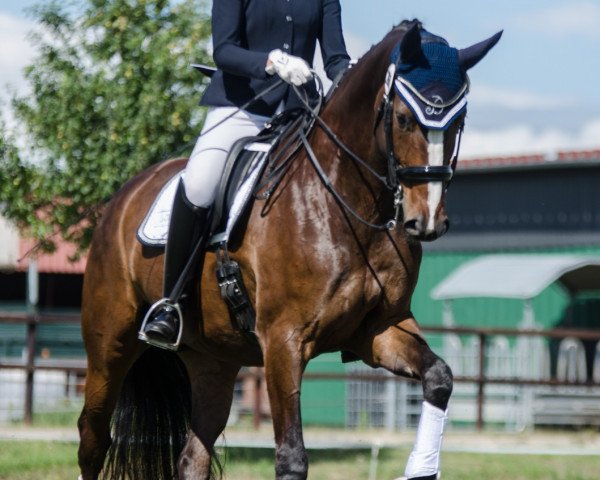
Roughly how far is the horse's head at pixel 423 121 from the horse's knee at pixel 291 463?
1122 millimetres

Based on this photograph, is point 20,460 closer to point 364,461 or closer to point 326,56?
point 364,461

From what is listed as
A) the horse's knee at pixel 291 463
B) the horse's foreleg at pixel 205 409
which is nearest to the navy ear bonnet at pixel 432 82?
the horse's knee at pixel 291 463

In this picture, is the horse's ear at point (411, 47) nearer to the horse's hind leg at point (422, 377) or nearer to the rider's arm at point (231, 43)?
the rider's arm at point (231, 43)

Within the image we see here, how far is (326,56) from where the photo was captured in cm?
615

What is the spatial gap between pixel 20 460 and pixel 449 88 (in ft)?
22.8

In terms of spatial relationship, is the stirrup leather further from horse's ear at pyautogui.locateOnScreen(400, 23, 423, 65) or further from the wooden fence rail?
the wooden fence rail

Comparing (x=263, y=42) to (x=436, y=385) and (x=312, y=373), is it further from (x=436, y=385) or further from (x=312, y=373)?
(x=312, y=373)

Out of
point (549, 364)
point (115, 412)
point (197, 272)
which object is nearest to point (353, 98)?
point (197, 272)

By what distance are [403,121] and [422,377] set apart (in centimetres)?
118

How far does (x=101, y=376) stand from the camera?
6.97 meters

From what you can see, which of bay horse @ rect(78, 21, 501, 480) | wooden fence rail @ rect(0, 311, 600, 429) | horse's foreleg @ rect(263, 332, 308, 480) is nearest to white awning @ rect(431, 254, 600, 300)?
wooden fence rail @ rect(0, 311, 600, 429)

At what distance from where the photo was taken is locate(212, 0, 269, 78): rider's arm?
572cm

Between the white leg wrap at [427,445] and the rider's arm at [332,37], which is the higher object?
the rider's arm at [332,37]

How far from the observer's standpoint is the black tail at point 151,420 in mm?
7035
